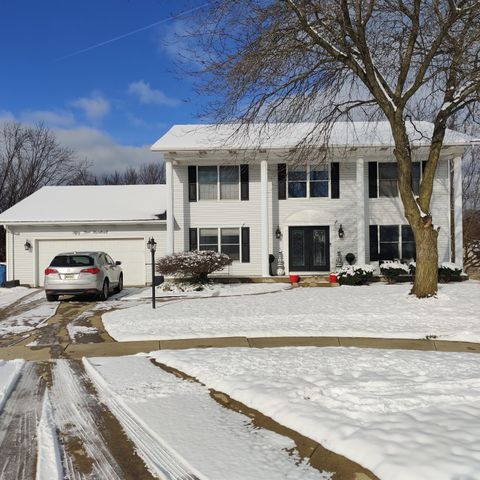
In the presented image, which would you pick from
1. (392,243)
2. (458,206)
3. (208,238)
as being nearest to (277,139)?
(208,238)

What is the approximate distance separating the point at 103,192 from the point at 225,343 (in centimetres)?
1734

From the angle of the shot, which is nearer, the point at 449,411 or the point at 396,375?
the point at 449,411

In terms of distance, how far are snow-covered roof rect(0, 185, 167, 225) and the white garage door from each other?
104 cm

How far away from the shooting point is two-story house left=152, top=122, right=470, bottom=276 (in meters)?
20.5

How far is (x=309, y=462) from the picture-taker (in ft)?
12.8

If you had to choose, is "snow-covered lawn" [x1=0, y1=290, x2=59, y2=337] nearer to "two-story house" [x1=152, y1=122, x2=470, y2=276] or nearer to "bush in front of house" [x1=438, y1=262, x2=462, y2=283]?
"two-story house" [x1=152, y1=122, x2=470, y2=276]

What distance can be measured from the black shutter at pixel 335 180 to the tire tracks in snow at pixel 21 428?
16.1 meters

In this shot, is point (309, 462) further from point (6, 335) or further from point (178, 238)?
point (178, 238)

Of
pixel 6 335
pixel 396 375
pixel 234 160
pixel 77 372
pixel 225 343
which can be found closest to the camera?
pixel 396 375

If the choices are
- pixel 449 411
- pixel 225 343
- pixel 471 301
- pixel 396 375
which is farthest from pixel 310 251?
pixel 449 411

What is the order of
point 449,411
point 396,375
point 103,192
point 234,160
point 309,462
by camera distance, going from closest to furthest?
point 309,462
point 449,411
point 396,375
point 234,160
point 103,192

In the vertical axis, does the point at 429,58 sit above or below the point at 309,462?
above

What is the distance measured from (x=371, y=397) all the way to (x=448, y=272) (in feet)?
47.5

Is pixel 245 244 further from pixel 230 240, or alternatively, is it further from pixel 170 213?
pixel 170 213
